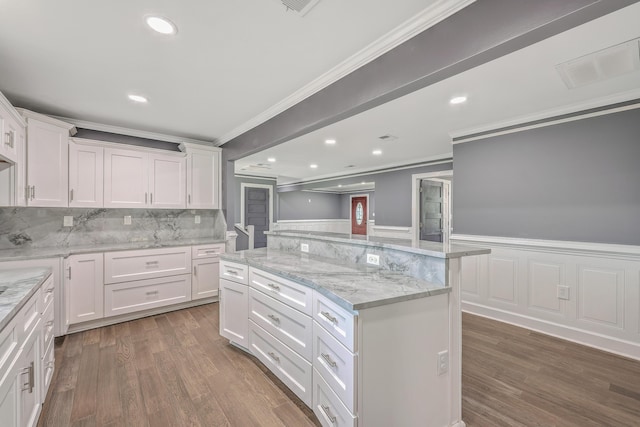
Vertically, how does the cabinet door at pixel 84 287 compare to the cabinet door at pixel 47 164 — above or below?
below

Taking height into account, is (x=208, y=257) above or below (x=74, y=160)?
below

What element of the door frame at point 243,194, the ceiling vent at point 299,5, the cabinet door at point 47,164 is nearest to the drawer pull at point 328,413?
the ceiling vent at point 299,5

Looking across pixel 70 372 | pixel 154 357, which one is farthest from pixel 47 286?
pixel 154 357

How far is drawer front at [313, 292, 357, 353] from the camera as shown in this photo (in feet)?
4.47

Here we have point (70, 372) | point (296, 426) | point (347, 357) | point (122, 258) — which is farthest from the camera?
point (122, 258)

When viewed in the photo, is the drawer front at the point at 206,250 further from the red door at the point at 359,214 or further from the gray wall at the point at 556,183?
the red door at the point at 359,214

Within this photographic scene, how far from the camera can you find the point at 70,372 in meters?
2.30

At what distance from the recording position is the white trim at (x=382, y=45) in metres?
1.54

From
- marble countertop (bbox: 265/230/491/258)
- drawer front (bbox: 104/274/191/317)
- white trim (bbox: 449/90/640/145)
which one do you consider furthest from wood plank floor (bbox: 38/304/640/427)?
white trim (bbox: 449/90/640/145)

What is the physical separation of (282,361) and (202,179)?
9.89 ft

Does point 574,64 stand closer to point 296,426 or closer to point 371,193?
point 296,426

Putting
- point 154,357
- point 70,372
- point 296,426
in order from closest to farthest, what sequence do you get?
point 296,426
point 70,372
point 154,357

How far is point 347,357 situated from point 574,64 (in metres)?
Answer: 2.65

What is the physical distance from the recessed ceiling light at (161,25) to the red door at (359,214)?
9382 millimetres
